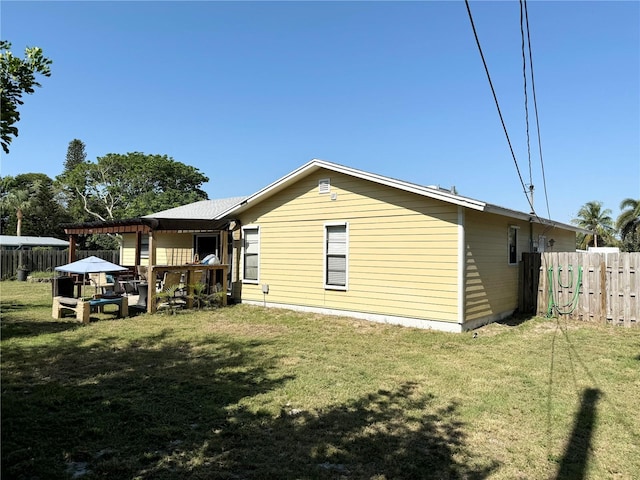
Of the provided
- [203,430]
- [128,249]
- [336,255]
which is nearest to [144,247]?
[128,249]

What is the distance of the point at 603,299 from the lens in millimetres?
9883

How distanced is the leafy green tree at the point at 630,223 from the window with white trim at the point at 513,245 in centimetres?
2761

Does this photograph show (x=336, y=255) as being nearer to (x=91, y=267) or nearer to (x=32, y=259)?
(x=91, y=267)

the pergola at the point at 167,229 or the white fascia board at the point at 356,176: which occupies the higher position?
the white fascia board at the point at 356,176

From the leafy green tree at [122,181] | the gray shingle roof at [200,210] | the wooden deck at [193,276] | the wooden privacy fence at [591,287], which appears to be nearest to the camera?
the wooden privacy fence at [591,287]

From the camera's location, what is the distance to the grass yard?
321cm

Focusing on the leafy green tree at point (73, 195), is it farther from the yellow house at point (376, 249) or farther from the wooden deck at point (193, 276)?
the yellow house at point (376, 249)

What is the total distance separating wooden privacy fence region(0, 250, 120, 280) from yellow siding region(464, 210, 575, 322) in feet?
76.3

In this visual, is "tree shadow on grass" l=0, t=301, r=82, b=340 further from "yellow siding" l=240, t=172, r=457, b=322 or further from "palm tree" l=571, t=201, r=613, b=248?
"palm tree" l=571, t=201, r=613, b=248

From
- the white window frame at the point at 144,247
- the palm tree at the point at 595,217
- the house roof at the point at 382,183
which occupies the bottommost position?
the white window frame at the point at 144,247

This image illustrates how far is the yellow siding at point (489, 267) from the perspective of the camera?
8.92 m

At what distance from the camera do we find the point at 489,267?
32.1 ft

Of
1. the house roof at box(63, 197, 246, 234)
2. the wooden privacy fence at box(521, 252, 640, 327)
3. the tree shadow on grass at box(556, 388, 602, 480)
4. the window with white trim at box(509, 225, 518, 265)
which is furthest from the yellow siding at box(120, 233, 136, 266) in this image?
the tree shadow on grass at box(556, 388, 602, 480)

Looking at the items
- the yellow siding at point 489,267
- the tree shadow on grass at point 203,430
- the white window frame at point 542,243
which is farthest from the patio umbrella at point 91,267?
the white window frame at point 542,243
